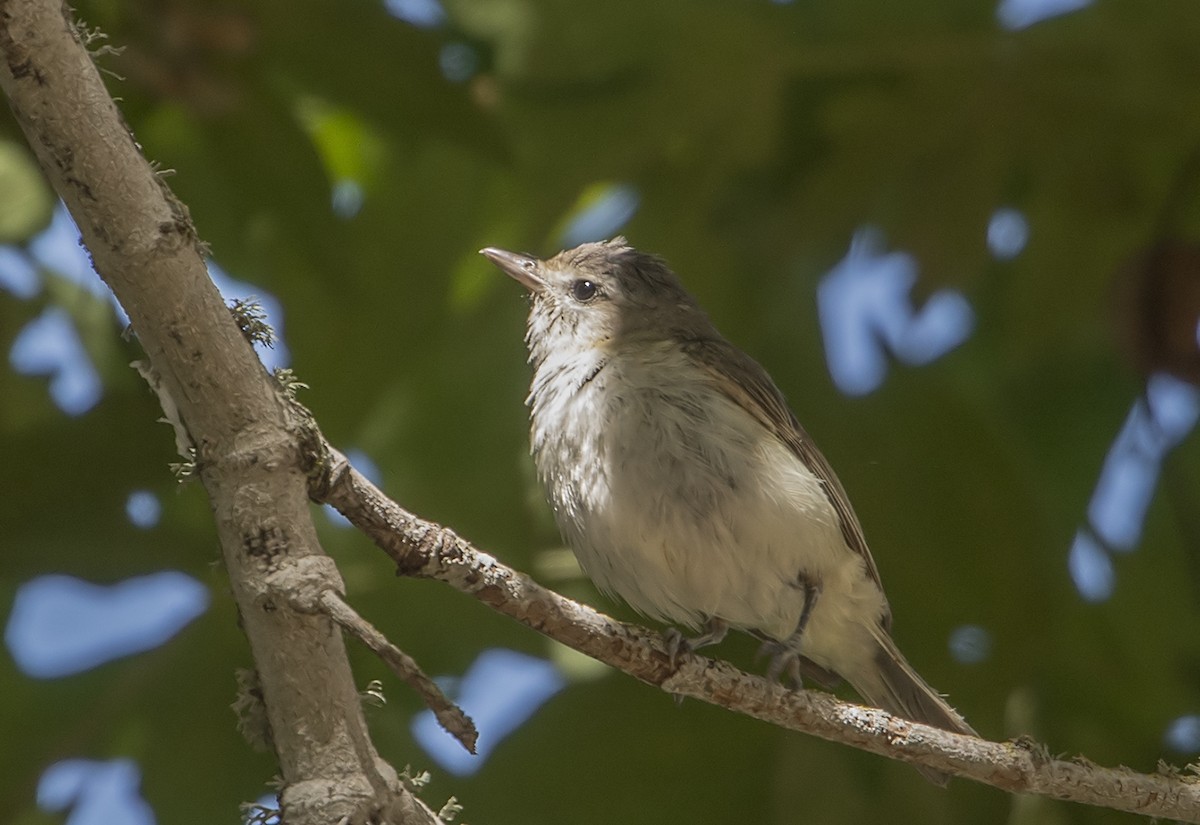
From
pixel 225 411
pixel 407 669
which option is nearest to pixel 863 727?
pixel 407 669

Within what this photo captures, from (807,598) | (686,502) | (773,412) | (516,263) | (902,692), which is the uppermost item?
(516,263)

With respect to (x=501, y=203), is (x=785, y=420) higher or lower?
lower

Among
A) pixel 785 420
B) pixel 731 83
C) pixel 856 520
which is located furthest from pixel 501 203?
pixel 856 520

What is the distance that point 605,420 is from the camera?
389 cm

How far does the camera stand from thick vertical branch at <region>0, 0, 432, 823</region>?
230cm

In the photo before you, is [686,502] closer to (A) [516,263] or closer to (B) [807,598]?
(B) [807,598]

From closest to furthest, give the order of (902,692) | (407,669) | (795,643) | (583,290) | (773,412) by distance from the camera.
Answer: (407,669), (795,643), (773,412), (902,692), (583,290)

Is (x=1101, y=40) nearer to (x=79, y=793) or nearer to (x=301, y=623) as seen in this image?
(x=301, y=623)

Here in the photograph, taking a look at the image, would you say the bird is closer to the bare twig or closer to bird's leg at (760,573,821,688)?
bird's leg at (760,573,821,688)

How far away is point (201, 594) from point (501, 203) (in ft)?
5.49

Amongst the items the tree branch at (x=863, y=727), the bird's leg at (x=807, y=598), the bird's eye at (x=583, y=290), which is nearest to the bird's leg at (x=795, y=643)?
the bird's leg at (x=807, y=598)

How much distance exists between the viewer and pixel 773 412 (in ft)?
13.7

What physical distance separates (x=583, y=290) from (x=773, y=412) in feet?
2.95

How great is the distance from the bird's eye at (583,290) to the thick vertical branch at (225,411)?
7.59 ft
